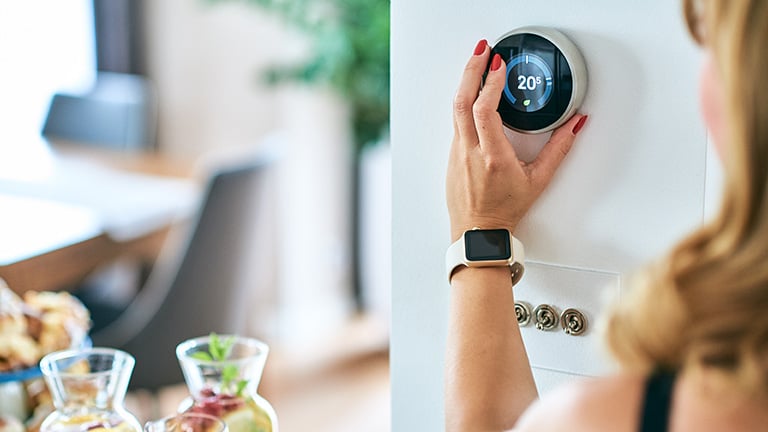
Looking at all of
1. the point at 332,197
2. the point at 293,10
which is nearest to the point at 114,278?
the point at 332,197

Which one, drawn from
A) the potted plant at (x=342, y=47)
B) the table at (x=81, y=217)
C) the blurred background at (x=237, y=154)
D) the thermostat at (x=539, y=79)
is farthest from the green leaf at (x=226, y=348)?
the potted plant at (x=342, y=47)

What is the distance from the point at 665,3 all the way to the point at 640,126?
114 mm

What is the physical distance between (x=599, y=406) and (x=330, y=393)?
2709 millimetres

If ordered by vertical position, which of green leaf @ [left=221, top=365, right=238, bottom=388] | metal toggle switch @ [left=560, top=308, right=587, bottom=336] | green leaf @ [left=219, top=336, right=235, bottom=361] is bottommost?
green leaf @ [left=221, top=365, right=238, bottom=388]

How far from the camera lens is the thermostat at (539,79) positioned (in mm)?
975

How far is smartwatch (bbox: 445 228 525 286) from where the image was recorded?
101cm

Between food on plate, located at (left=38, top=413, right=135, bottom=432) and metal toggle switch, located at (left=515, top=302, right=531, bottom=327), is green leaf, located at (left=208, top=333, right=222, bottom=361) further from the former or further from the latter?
metal toggle switch, located at (left=515, top=302, right=531, bottom=327)

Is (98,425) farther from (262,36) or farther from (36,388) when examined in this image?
(262,36)

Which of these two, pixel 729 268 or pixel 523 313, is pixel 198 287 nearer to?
pixel 523 313

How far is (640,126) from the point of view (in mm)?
975

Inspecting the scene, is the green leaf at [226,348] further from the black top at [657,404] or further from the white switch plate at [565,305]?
the black top at [657,404]

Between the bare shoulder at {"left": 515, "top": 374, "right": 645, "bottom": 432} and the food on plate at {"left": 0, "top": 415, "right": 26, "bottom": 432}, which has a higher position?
the bare shoulder at {"left": 515, "top": 374, "right": 645, "bottom": 432}

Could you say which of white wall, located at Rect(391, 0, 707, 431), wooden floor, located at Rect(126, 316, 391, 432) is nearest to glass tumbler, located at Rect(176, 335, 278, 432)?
white wall, located at Rect(391, 0, 707, 431)

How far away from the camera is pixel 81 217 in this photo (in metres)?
2.47
